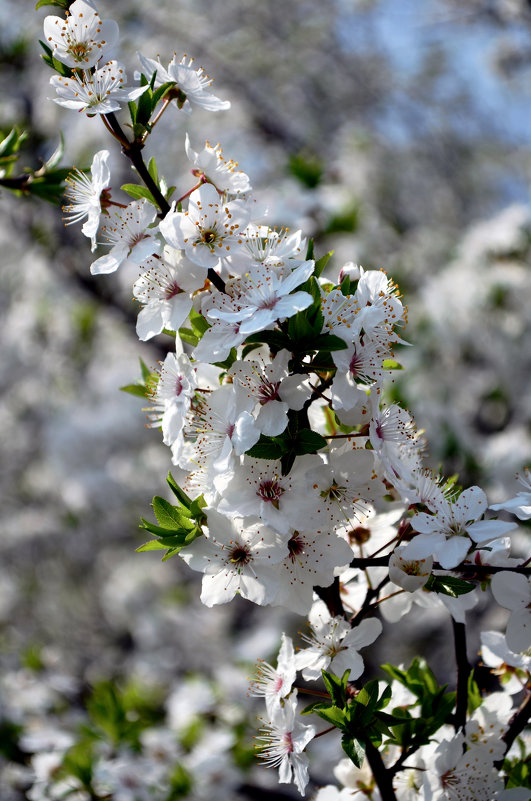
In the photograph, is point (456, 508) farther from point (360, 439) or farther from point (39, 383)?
point (39, 383)

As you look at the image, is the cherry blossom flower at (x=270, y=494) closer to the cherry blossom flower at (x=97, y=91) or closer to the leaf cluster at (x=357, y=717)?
the leaf cluster at (x=357, y=717)

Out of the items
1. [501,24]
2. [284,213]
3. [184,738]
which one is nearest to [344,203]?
[284,213]

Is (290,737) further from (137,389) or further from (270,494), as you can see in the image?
(137,389)

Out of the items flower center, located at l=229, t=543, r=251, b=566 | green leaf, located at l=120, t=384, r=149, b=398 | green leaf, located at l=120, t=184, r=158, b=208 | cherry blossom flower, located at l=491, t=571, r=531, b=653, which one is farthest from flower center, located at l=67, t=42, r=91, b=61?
cherry blossom flower, located at l=491, t=571, r=531, b=653

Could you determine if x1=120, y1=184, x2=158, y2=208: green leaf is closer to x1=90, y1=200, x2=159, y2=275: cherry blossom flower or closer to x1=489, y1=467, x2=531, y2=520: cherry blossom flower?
x1=90, y1=200, x2=159, y2=275: cherry blossom flower

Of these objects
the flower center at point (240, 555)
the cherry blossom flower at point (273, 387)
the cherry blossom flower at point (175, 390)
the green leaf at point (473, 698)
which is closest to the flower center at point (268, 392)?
the cherry blossom flower at point (273, 387)

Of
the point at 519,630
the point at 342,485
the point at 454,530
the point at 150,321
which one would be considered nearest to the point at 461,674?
the point at 519,630
